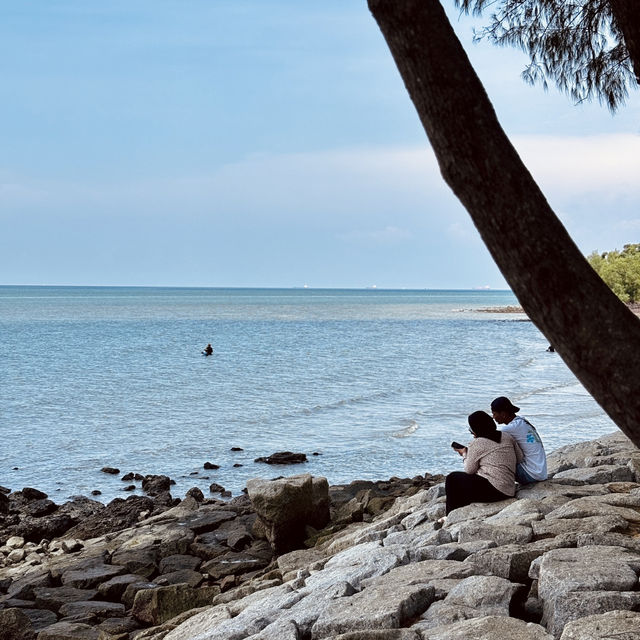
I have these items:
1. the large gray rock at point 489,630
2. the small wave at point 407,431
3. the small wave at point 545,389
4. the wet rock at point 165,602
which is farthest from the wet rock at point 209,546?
the small wave at point 545,389

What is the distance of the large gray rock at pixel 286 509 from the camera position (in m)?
10.7

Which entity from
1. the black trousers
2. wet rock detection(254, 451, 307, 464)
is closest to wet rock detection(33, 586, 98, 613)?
the black trousers

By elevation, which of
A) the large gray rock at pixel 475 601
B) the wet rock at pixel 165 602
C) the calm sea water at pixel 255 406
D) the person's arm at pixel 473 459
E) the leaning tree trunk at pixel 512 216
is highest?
the leaning tree trunk at pixel 512 216

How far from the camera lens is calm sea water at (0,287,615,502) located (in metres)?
18.7

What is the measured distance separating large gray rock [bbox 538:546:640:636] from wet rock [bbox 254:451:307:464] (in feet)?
43.2

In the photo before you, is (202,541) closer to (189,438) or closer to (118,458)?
(118,458)

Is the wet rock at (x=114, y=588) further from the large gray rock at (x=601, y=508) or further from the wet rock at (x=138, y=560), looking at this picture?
the large gray rock at (x=601, y=508)

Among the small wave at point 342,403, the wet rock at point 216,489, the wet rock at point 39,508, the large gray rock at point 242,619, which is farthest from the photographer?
the small wave at point 342,403

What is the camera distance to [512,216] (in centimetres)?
298

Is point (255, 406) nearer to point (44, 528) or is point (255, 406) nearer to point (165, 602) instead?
point (44, 528)

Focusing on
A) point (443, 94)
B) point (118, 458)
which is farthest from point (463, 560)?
point (118, 458)

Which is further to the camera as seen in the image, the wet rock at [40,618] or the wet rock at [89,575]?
the wet rock at [89,575]

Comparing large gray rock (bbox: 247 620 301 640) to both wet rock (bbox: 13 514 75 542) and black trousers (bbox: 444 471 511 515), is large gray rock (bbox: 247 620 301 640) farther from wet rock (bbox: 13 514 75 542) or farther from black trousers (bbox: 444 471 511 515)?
wet rock (bbox: 13 514 75 542)

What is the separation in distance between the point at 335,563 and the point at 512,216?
5.42 meters
